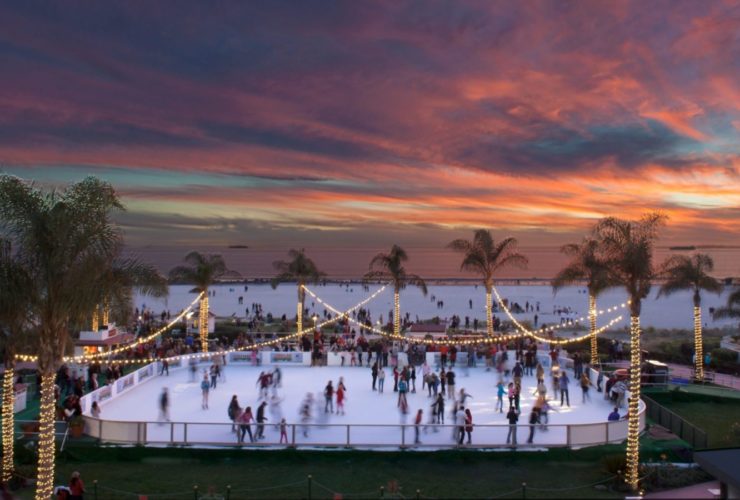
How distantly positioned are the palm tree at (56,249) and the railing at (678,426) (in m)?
16.7

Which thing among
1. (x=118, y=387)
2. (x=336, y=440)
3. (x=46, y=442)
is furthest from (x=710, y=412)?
(x=46, y=442)

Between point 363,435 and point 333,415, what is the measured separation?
373 cm

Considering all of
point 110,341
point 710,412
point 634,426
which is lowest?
point 710,412

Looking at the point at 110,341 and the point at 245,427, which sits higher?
the point at 110,341

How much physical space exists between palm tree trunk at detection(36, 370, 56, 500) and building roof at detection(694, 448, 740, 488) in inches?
518

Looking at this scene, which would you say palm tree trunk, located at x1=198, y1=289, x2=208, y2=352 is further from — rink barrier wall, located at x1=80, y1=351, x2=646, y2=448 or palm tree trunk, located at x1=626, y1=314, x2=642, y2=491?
palm tree trunk, located at x1=626, y1=314, x2=642, y2=491

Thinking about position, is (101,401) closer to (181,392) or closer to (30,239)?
(181,392)

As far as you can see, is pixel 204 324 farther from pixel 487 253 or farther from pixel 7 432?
pixel 7 432

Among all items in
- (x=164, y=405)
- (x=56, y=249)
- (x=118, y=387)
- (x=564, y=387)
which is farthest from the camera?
(x=118, y=387)

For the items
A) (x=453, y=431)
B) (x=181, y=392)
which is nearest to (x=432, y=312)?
(x=181, y=392)

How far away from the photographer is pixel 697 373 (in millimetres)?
30234

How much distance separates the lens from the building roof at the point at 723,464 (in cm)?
1177

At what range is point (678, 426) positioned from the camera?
A: 20266mm

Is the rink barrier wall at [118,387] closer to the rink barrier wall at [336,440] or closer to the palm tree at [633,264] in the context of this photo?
the rink barrier wall at [336,440]
